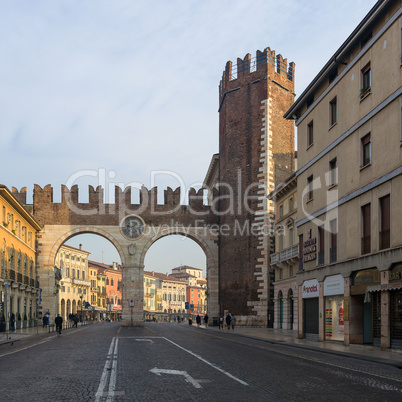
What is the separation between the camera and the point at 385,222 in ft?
72.4

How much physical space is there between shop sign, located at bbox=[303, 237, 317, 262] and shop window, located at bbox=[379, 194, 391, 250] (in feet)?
23.4

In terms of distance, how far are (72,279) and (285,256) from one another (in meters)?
67.5

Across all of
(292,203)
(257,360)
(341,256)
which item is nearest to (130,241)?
(292,203)

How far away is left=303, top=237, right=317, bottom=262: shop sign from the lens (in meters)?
29.4

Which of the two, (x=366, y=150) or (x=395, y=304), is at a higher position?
(x=366, y=150)

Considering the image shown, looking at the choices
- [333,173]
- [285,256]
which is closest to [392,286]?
[333,173]

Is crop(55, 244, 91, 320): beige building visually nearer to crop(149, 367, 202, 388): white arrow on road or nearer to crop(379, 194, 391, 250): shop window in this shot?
crop(379, 194, 391, 250): shop window

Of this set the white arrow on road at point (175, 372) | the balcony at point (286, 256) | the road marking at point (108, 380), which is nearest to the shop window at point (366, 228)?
the road marking at point (108, 380)

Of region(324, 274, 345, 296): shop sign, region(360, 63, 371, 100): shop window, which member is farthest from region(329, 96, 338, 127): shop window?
region(324, 274, 345, 296): shop sign

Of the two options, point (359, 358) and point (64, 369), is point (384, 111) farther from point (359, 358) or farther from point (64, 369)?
point (64, 369)

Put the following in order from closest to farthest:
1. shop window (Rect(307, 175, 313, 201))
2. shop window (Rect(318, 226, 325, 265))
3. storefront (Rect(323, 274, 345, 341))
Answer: storefront (Rect(323, 274, 345, 341))
shop window (Rect(318, 226, 325, 265))
shop window (Rect(307, 175, 313, 201))

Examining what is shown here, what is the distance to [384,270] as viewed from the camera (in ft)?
70.5

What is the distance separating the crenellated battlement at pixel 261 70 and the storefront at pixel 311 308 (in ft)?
80.2

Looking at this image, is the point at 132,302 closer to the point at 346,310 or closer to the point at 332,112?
the point at 332,112
